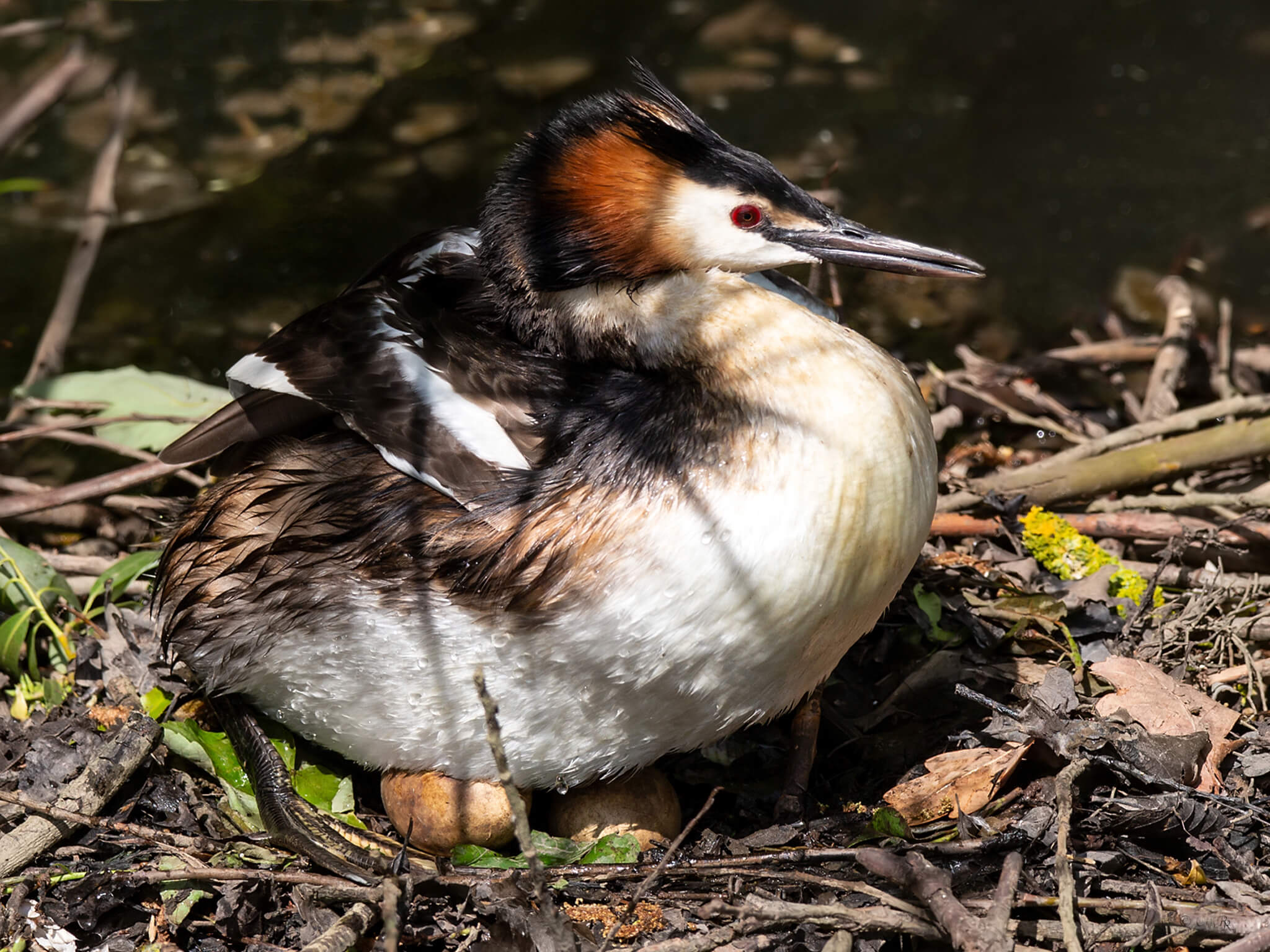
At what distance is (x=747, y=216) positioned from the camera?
264 centimetres

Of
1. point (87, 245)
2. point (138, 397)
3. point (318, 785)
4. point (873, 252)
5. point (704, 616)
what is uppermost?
point (873, 252)

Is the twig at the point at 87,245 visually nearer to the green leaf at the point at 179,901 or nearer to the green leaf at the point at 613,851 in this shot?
the green leaf at the point at 179,901

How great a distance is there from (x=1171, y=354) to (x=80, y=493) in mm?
3341

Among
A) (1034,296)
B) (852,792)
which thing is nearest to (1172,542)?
(852,792)

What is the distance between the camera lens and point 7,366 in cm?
445

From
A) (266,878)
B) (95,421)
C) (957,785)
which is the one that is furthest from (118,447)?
(957,785)

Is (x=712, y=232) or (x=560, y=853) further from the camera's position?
(x=560, y=853)

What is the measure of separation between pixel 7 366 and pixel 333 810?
2295 mm

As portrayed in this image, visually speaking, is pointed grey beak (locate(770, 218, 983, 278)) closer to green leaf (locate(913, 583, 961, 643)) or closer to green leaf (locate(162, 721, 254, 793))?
green leaf (locate(913, 583, 961, 643))

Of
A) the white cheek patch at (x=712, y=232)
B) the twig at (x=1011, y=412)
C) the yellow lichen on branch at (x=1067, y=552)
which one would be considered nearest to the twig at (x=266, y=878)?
the white cheek patch at (x=712, y=232)

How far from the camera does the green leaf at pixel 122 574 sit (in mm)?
3545

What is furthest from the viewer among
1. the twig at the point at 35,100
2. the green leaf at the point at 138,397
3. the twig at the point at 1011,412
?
the twig at the point at 1011,412

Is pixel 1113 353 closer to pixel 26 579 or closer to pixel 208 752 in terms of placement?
pixel 208 752

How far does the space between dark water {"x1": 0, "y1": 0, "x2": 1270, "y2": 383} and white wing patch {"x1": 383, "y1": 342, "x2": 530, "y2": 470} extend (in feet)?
7.05
